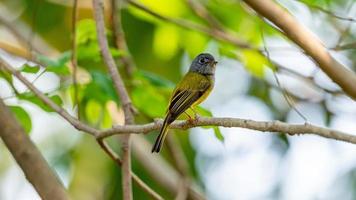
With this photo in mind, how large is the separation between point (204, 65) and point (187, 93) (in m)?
0.54

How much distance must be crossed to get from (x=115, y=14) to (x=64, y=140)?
2056 mm

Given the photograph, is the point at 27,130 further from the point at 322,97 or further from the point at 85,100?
the point at 322,97

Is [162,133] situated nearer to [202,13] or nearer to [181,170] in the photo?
[181,170]

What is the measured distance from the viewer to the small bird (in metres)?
3.21

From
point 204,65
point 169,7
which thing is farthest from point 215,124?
point 169,7

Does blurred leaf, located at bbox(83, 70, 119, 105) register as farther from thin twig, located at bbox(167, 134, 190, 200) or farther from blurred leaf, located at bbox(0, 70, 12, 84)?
thin twig, located at bbox(167, 134, 190, 200)

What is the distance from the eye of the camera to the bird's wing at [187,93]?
3.26 meters

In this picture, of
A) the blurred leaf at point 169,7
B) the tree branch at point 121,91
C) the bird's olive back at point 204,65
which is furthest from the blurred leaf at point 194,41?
the tree branch at point 121,91

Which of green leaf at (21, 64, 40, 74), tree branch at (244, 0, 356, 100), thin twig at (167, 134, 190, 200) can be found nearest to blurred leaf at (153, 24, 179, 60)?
thin twig at (167, 134, 190, 200)

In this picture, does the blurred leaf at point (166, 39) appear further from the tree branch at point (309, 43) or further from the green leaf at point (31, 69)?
the tree branch at point (309, 43)

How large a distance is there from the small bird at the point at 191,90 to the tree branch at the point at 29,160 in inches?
18.7

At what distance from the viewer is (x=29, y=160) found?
3141 millimetres

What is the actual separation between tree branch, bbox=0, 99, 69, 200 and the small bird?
Answer: 1.56 feet

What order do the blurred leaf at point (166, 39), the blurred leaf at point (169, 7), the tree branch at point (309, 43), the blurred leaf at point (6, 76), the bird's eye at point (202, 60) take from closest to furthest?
the tree branch at point (309, 43) < the blurred leaf at point (6, 76) < the bird's eye at point (202, 60) < the blurred leaf at point (169, 7) < the blurred leaf at point (166, 39)
